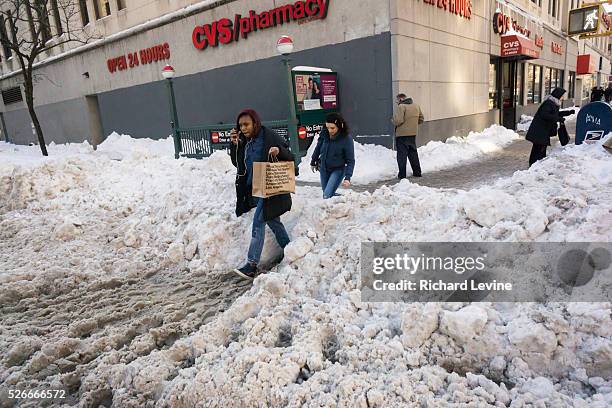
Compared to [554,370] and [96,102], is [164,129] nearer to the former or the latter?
[96,102]

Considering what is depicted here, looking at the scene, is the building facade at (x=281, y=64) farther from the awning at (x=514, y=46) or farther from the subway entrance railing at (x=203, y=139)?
the subway entrance railing at (x=203, y=139)

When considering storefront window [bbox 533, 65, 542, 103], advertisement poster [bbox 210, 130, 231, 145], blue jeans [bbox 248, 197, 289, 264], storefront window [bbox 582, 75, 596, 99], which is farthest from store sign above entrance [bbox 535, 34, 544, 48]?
blue jeans [bbox 248, 197, 289, 264]

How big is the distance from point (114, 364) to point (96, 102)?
19.9m

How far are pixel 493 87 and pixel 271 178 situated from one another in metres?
15.7

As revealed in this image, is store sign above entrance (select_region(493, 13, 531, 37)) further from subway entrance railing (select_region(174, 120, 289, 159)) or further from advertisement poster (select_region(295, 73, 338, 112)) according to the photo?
subway entrance railing (select_region(174, 120, 289, 159))

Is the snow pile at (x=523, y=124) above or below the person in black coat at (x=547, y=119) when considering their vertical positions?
below

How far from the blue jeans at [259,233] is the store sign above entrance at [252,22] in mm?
8144

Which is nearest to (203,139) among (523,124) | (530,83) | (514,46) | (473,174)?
(473,174)

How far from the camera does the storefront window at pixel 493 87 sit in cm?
1669

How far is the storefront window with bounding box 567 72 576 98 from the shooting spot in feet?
95.6

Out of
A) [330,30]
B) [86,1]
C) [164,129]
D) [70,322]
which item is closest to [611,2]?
[330,30]

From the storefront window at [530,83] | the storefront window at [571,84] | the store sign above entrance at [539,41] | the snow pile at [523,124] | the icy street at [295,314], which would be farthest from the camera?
the storefront window at [571,84]

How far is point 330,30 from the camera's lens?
1113cm

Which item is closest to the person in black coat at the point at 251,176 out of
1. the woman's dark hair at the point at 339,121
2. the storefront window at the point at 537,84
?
the woman's dark hair at the point at 339,121
